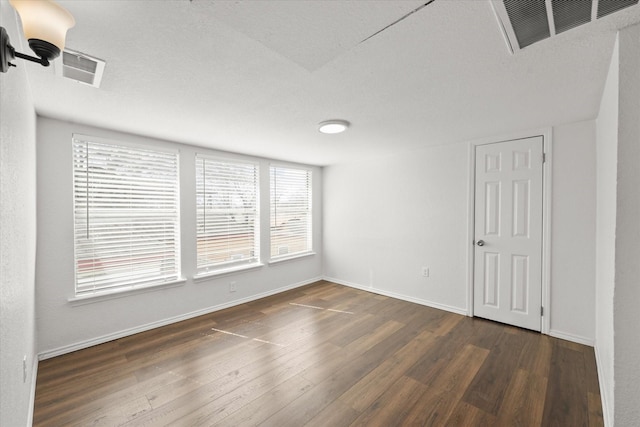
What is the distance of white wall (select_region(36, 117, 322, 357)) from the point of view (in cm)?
252

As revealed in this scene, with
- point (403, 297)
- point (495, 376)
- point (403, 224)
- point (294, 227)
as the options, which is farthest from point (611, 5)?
point (294, 227)

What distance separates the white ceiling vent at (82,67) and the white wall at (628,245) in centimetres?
284

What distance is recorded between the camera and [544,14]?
1.23 metres

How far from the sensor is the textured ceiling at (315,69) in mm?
1218

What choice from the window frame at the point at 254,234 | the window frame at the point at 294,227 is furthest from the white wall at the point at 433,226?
the window frame at the point at 254,234

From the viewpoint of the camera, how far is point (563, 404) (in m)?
1.95

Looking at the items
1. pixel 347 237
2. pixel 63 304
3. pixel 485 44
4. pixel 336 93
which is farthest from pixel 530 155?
pixel 63 304

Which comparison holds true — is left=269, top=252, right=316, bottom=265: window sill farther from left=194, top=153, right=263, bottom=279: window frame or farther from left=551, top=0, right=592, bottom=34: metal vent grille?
left=551, top=0, right=592, bottom=34: metal vent grille

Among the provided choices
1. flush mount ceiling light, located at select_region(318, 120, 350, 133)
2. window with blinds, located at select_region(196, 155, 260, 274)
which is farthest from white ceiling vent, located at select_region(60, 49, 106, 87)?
window with blinds, located at select_region(196, 155, 260, 274)

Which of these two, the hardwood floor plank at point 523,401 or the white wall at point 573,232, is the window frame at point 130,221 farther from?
the white wall at point 573,232

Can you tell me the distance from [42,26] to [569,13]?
215cm

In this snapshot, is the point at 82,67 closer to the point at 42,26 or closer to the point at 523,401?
the point at 42,26

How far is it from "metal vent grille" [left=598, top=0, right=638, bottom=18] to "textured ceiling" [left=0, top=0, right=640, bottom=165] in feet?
0.20

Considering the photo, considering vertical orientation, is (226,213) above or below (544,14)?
below
